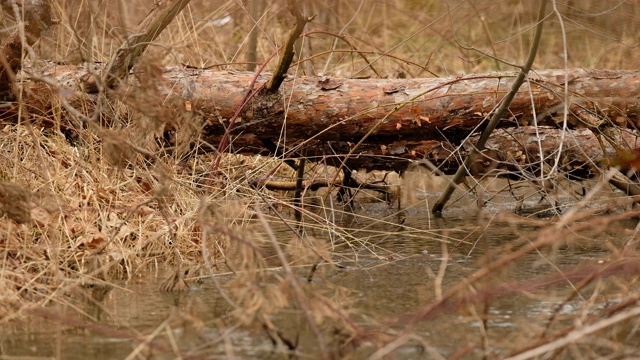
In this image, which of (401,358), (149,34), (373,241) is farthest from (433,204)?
(401,358)

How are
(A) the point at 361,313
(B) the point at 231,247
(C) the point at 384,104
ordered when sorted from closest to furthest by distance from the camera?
(A) the point at 361,313
(B) the point at 231,247
(C) the point at 384,104

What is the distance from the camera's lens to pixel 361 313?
3.37m

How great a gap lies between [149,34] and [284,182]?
5.11 feet

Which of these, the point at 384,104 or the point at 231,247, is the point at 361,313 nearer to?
the point at 231,247

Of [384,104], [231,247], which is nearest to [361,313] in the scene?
[231,247]

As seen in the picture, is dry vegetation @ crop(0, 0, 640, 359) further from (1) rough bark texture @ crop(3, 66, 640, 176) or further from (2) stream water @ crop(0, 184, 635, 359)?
(1) rough bark texture @ crop(3, 66, 640, 176)

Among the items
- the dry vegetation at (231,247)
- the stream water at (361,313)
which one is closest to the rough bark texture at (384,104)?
the dry vegetation at (231,247)

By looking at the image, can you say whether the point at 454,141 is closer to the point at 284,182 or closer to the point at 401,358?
the point at 284,182

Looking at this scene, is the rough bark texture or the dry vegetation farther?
the rough bark texture

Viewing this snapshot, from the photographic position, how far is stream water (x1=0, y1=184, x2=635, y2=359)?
288 centimetres

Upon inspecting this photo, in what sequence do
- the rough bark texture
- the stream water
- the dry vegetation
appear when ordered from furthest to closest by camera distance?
the rough bark texture < the stream water < the dry vegetation

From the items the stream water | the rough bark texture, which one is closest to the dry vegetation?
the stream water

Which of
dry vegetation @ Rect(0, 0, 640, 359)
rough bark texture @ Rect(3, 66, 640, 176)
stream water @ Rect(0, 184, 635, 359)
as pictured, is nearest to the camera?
dry vegetation @ Rect(0, 0, 640, 359)

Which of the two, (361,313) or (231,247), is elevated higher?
(361,313)
